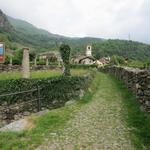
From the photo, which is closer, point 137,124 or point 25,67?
point 137,124

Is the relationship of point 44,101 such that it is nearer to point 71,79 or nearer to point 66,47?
point 71,79

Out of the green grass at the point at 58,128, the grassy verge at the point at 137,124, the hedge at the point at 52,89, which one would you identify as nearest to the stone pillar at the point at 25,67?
the hedge at the point at 52,89

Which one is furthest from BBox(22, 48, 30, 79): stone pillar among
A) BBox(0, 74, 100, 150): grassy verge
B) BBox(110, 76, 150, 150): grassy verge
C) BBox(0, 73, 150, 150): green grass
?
BBox(0, 74, 100, 150): grassy verge

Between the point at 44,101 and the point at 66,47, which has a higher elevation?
the point at 66,47

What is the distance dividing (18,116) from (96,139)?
820 cm

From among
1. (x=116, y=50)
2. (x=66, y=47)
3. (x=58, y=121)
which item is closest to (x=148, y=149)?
(x=58, y=121)

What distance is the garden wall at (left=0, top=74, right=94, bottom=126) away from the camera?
14.9 m

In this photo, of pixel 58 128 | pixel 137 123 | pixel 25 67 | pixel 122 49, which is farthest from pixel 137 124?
pixel 122 49

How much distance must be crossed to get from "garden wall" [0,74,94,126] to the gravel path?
2.46 m

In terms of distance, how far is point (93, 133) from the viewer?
30.7ft

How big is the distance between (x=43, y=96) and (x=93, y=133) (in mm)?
5847

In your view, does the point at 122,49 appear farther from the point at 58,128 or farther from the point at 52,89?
the point at 58,128

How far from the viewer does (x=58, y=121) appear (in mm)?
10664

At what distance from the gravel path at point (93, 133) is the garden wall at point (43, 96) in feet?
8.06
